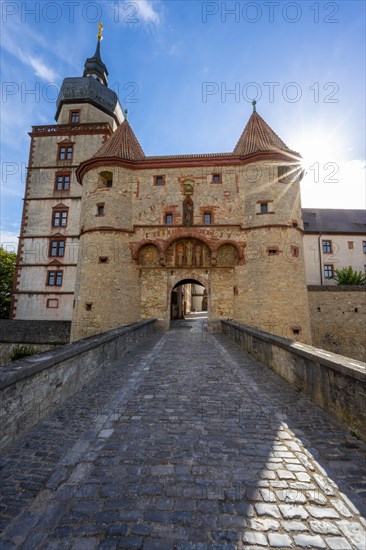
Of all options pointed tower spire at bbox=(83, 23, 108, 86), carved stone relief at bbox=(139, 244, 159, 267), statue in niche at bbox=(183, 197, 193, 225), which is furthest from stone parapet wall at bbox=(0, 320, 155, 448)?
pointed tower spire at bbox=(83, 23, 108, 86)

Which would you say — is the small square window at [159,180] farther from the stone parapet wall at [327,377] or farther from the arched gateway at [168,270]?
the stone parapet wall at [327,377]

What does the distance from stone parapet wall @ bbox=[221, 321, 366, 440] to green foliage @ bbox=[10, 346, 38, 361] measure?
53.0ft

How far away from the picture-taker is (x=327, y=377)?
4148 millimetres

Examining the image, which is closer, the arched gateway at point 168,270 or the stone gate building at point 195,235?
the stone gate building at point 195,235

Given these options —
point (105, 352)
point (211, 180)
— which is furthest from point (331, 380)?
point (211, 180)

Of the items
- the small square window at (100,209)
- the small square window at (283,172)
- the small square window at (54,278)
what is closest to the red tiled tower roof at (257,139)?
the small square window at (283,172)

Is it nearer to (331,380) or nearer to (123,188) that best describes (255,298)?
(123,188)

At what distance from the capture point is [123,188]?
17.6m

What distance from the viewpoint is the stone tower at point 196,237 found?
51.9ft

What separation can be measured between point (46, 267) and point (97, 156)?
961 centimetres

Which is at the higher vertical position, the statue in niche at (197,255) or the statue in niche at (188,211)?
the statue in niche at (188,211)

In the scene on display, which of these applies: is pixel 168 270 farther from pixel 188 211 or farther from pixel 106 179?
pixel 106 179

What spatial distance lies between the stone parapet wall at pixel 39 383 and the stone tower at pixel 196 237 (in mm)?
10466

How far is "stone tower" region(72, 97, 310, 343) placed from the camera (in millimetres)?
15812
